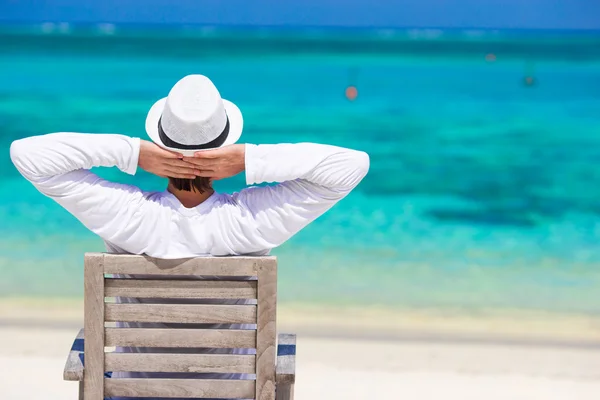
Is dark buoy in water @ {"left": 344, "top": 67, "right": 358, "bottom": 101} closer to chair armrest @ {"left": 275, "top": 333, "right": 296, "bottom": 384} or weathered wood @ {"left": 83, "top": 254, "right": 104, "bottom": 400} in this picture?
chair armrest @ {"left": 275, "top": 333, "right": 296, "bottom": 384}

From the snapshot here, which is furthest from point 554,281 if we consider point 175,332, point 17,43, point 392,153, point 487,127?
point 17,43

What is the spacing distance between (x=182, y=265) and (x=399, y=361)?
1838 millimetres

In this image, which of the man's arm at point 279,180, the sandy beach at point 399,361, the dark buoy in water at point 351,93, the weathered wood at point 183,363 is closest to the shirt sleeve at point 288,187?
the man's arm at point 279,180

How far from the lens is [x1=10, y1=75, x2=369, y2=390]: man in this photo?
1.95 m

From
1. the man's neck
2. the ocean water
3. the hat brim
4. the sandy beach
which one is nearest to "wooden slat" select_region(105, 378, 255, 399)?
the man's neck

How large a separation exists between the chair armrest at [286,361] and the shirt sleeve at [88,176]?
35 centimetres

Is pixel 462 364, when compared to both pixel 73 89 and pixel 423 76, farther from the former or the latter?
pixel 423 76

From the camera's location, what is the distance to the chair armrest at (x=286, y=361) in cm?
199

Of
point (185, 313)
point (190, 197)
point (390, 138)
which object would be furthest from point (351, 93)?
point (185, 313)

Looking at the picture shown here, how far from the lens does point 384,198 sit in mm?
7457

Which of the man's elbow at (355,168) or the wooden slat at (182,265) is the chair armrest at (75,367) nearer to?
the wooden slat at (182,265)

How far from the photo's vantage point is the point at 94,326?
6.42 feet

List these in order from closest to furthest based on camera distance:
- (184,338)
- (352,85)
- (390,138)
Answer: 1. (184,338)
2. (390,138)
3. (352,85)

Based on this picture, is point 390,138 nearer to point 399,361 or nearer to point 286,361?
point 399,361
